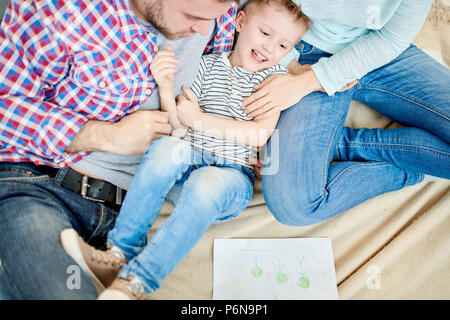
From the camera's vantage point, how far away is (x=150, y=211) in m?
0.81

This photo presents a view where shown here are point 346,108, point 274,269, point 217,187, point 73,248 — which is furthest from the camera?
point 346,108

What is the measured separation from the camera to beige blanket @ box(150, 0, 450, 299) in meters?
0.92

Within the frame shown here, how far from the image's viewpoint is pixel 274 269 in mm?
926

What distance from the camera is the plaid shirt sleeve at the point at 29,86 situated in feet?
2.49

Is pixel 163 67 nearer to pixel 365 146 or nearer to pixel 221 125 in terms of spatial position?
pixel 221 125

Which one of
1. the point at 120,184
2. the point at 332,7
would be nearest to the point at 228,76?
the point at 332,7

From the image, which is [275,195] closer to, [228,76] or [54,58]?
[228,76]

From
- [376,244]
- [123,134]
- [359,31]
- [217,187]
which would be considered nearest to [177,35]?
[123,134]

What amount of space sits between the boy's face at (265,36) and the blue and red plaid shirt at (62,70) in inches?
12.0

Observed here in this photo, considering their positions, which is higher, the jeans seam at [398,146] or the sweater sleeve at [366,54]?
the sweater sleeve at [366,54]

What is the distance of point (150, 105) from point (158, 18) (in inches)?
9.5

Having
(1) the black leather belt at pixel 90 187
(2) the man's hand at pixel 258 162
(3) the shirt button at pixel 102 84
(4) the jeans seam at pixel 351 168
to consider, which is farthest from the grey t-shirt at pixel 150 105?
(4) the jeans seam at pixel 351 168

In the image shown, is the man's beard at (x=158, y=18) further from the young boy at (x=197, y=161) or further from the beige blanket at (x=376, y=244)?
the beige blanket at (x=376, y=244)

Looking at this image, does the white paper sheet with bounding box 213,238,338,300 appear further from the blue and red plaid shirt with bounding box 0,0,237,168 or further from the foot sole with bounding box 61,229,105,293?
the blue and red plaid shirt with bounding box 0,0,237,168
